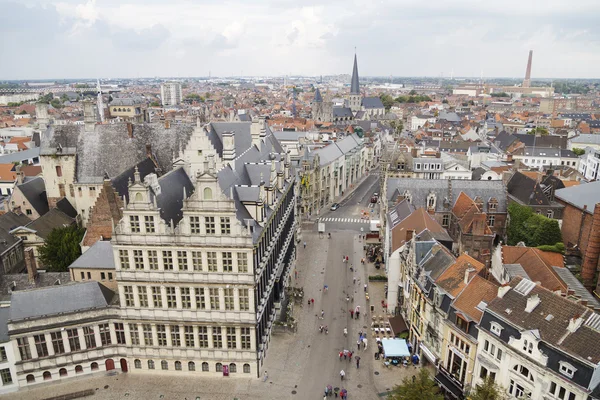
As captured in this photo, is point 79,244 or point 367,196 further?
point 367,196

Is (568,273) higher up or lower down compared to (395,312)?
higher up

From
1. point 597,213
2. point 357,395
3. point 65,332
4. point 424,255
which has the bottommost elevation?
point 357,395

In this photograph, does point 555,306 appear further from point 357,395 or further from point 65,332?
point 65,332

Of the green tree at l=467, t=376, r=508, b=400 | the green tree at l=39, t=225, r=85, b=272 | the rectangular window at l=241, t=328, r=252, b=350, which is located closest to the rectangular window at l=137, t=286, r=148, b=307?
the rectangular window at l=241, t=328, r=252, b=350

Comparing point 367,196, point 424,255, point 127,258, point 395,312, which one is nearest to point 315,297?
point 395,312

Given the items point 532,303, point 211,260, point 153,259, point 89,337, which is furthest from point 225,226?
point 532,303

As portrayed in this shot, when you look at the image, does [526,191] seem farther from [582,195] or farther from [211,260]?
[211,260]

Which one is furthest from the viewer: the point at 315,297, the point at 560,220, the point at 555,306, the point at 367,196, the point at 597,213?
the point at 367,196

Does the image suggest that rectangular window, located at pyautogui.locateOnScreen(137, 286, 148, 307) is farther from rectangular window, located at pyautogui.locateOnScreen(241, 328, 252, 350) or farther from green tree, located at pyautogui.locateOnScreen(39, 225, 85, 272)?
green tree, located at pyautogui.locateOnScreen(39, 225, 85, 272)
